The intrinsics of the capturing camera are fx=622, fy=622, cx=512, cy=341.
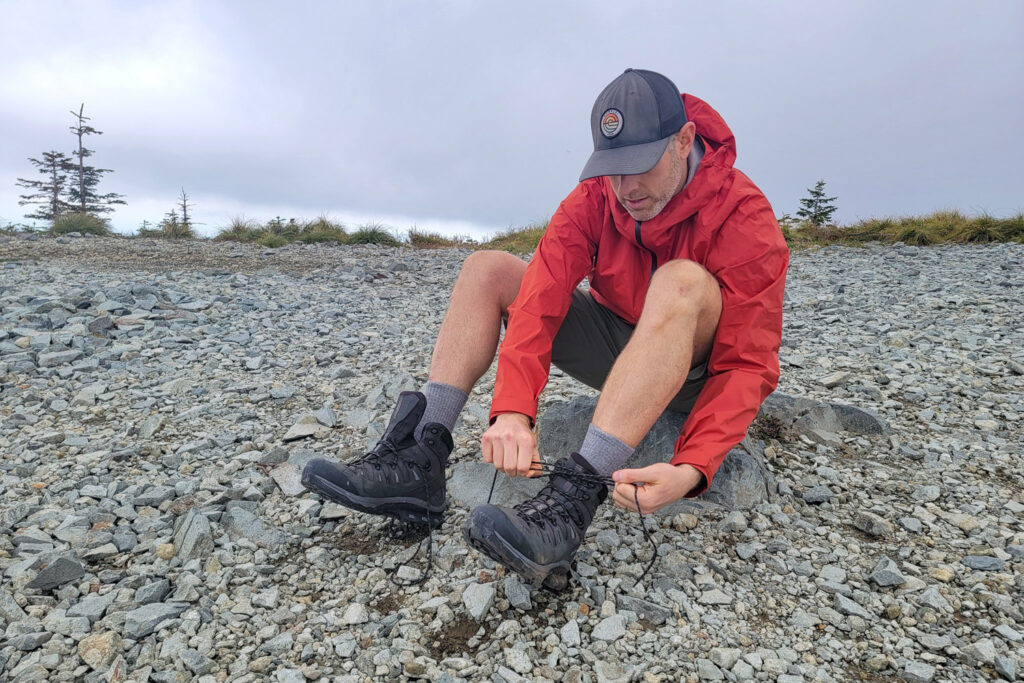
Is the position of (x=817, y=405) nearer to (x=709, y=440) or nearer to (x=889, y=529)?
(x=889, y=529)

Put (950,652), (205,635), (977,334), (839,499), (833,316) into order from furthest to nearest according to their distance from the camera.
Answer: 1. (833,316)
2. (977,334)
3. (839,499)
4. (205,635)
5. (950,652)

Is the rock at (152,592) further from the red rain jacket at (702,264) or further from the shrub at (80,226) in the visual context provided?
the shrub at (80,226)

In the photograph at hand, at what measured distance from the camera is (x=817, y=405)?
4.39m

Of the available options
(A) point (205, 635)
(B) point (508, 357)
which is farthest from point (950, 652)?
(A) point (205, 635)

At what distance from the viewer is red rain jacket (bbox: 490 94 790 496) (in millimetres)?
2672

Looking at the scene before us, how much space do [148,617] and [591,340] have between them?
7.85 feet

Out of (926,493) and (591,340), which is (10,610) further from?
(926,493)

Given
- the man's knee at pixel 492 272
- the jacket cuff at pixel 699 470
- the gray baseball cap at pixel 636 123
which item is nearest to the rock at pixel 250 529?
the man's knee at pixel 492 272

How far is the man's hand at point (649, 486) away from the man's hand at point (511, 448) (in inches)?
13.8

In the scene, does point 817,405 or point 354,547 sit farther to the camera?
point 817,405

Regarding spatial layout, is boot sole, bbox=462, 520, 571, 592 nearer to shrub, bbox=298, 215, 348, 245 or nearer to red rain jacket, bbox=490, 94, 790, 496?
red rain jacket, bbox=490, 94, 790, 496

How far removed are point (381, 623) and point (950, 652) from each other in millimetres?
2217

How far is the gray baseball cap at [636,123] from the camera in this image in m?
2.82

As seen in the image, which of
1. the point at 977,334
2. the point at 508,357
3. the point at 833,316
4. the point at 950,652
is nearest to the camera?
the point at 950,652
